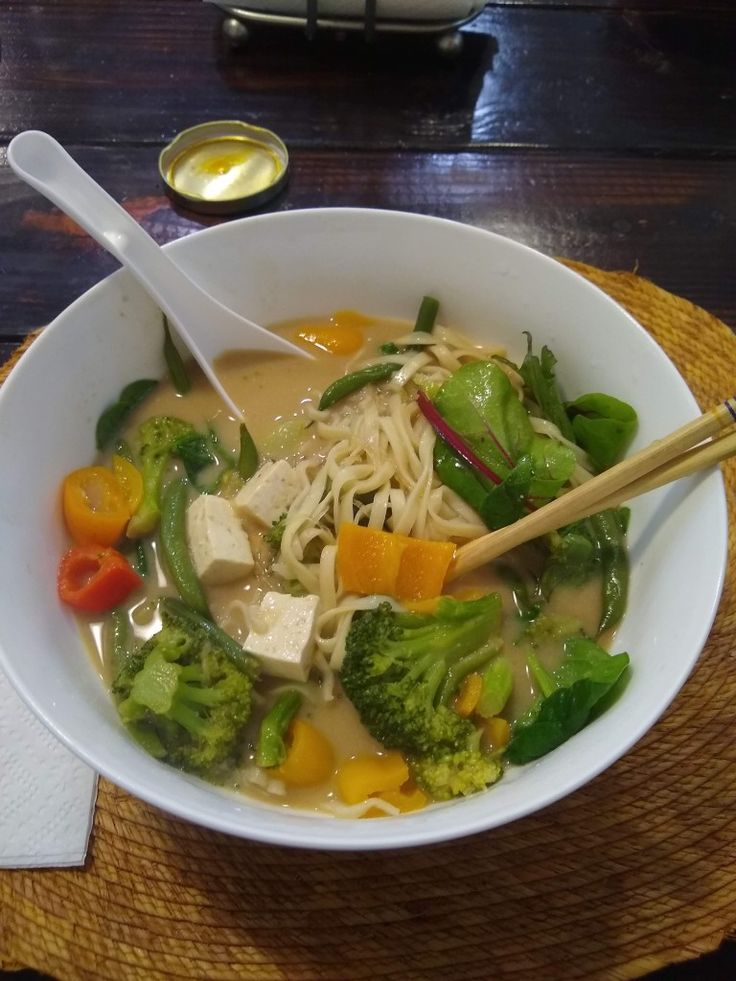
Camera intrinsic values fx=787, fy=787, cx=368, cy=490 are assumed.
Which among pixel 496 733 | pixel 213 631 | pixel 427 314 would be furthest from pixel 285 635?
pixel 427 314

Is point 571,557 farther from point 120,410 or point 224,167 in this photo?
point 224,167

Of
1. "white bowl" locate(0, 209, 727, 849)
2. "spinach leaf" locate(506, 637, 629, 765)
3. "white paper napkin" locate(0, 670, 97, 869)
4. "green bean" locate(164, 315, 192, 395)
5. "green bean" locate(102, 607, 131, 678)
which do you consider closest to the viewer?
"white bowl" locate(0, 209, 727, 849)

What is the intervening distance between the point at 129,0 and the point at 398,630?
3346 mm

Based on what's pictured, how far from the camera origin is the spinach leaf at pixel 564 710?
1.56 meters

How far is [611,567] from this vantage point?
6.18 feet

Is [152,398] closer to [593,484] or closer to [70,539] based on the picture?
[70,539]

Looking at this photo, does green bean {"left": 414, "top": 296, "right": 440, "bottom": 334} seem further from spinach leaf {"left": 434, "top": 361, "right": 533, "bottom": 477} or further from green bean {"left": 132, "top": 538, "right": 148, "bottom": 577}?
green bean {"left": 132, "top": 538, "right": 148, "bottom": 577}

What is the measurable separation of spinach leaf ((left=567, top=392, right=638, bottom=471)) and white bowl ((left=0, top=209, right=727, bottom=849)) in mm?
34

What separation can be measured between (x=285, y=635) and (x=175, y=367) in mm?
869

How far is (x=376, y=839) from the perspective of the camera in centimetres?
133

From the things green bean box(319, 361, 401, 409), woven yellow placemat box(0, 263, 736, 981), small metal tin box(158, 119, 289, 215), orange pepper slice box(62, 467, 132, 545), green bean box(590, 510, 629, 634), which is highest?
small metal tin box(158, 119, 289, 215)

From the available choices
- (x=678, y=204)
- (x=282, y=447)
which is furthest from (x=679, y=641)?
(x=678, y=204)

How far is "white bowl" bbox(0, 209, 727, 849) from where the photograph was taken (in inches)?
56.0

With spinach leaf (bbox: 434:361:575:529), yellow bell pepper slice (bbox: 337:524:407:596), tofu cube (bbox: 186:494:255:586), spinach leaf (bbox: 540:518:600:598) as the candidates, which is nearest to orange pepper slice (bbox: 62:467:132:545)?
tofu cube (bbox: 186:494:255:586)
